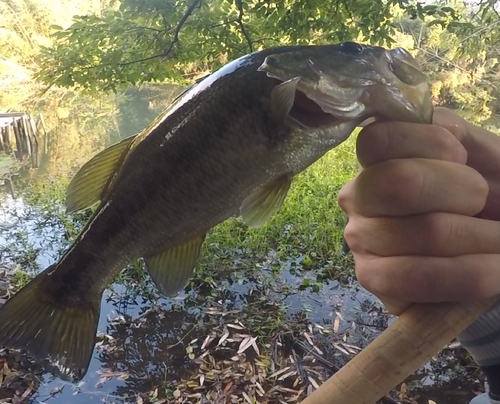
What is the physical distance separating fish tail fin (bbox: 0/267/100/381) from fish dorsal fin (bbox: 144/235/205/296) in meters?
0.26

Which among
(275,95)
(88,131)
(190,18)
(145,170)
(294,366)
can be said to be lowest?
(88,131)

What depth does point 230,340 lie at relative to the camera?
11.4 ft

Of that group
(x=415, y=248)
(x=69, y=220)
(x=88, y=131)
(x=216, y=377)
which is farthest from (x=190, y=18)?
(x=88, y=131)

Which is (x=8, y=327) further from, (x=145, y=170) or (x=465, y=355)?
(x=465, y=355)

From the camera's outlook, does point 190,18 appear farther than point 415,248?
Yes

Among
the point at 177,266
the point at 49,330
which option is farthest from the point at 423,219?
the point at 49,330

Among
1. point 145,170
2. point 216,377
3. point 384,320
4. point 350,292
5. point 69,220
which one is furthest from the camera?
point 69,220

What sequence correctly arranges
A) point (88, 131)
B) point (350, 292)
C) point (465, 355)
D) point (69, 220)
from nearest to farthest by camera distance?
point (465, 355) → point (350, 292) → point (69, 220) → point (88, 131)

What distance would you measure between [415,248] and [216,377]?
8.73 ft

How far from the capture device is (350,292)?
13.5ft

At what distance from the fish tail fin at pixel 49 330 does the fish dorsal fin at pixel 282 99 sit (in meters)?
0.74

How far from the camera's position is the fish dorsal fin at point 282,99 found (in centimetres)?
85

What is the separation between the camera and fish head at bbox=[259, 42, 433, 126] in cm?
87

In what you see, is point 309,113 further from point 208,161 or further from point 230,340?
point 230,340
